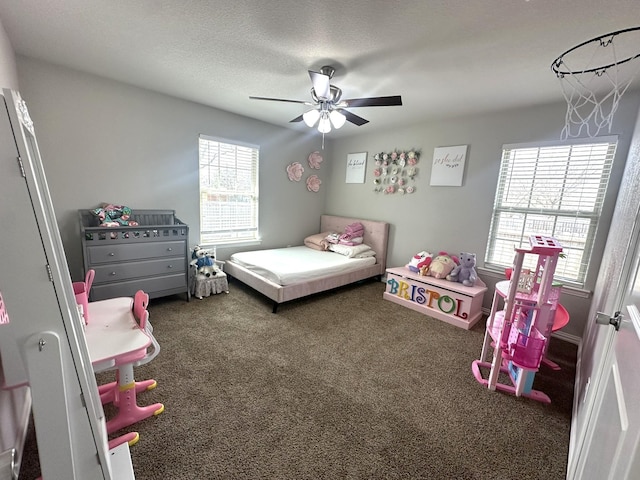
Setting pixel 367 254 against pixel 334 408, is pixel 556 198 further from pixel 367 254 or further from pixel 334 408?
pixel 334 408

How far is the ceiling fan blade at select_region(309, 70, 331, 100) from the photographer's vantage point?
1879 mm

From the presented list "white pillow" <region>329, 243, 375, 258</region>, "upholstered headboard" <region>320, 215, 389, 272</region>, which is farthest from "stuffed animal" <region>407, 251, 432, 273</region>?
"white pillow" <region>329, 243, 375, 258</region>

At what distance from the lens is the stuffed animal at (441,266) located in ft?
10.7

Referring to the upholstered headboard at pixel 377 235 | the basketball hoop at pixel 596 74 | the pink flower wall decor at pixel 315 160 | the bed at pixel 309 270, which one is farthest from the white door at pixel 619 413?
the pink flower wall decor at pixel 315 160

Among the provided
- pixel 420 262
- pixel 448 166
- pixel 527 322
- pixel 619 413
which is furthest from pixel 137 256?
pixel 448 166

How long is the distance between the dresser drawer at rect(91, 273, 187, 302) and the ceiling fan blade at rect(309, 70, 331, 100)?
8.23 feet

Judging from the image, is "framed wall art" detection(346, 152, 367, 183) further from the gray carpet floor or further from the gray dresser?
the gray dresser

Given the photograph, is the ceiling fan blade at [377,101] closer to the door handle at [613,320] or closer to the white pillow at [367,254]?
the door handle at [613,320]

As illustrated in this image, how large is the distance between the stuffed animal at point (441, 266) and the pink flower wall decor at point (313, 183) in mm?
2397

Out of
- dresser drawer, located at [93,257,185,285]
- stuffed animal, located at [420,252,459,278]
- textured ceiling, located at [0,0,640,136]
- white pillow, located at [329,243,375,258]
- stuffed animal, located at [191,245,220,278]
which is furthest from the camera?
Result: white pillow, located at [329,243,375,258]

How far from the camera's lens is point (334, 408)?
68.2 inches

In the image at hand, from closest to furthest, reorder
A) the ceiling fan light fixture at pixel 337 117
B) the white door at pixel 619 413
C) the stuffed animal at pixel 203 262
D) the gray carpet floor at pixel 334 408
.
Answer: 1. the white door at pixel 619 413
2. the gray carpet floor at pixel 334 408
3. the ceiling fan light fixture at pixel 337 117
4. the stuffed animal at pixel 203 262

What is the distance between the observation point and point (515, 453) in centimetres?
148

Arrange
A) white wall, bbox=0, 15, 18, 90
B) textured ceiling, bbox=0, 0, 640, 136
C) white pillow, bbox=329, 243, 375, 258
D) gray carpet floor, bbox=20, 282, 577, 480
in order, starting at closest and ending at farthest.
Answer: gray carpet floor, bbox=20, 282, 577, 480
textured ceiling, bbox=0, 0, 640, 136
white wall, bbox=0, 15, 18, 90
white pillow, bbox=329, 243, 375, 258
